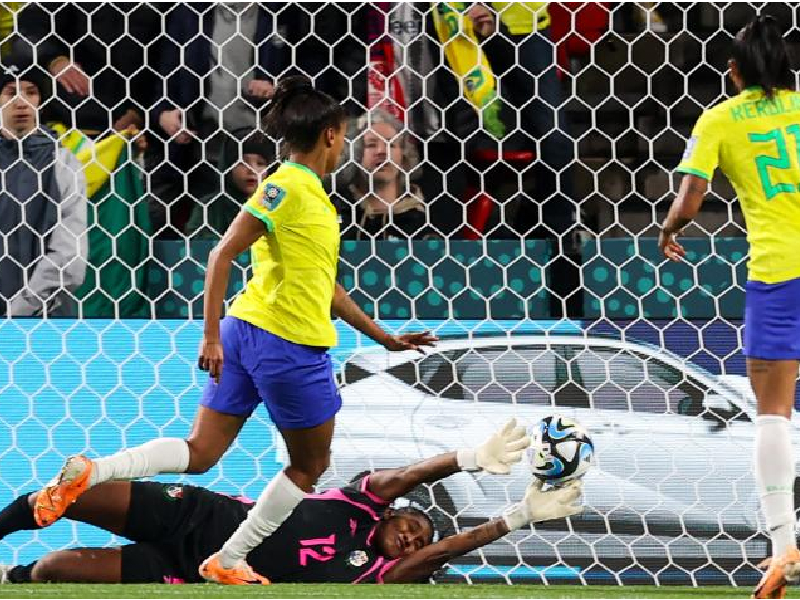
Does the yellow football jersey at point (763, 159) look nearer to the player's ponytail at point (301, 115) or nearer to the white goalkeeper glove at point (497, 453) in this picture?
the player's ponytail at point (301, 115)

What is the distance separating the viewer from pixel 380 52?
623cm

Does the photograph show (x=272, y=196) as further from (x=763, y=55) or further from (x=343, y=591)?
(x=763, y=55)

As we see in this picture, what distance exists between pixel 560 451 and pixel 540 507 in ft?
0.61

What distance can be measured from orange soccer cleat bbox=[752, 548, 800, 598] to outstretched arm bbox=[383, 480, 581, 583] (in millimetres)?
1086

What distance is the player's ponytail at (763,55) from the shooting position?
3986 millimetres

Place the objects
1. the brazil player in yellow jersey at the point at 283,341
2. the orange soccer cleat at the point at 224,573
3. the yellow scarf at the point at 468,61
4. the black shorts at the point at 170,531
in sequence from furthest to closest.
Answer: the yellow scarf at the point at 468,61 → the black shorts at the point at 170,531 → the orange soccer cleat at the point at 224,573 → the brazil player in yellow jersey at the point at 283,341

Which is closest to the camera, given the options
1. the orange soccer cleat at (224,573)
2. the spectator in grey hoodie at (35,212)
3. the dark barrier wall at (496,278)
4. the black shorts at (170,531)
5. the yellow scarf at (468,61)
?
the orange soccer cleat at (224,573)

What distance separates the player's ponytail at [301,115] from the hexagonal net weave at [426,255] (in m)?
1.27

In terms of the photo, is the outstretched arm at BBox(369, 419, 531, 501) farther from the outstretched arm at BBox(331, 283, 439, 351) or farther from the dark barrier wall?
the dark barrier wall

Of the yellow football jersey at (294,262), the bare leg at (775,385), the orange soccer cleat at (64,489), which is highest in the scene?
the yellow football jersey at (294,262)

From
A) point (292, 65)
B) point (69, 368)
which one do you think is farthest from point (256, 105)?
point (69, 368)

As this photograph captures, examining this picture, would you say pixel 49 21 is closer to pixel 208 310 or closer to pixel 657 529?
pixel 208 310

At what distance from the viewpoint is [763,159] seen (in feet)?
13.1

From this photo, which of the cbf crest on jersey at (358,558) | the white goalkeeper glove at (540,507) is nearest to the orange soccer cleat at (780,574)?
the white goalkeeper glove at (540,507)
